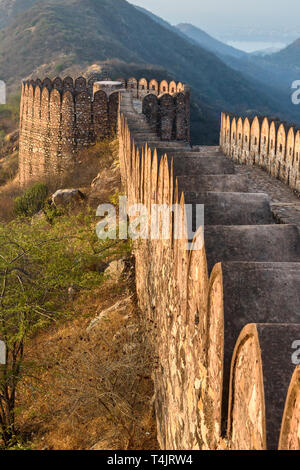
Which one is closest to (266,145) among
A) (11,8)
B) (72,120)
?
(72,120)

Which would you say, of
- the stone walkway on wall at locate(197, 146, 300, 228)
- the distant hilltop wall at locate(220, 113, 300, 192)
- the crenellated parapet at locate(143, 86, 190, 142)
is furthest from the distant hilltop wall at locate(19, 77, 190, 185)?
the stone walkway on wall at locate(197, 146, 300, 228)

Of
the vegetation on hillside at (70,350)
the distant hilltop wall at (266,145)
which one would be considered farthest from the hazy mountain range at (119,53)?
the vegetation on hillside at (70,350)

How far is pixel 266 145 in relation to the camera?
502 inches

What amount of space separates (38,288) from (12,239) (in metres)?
1.03

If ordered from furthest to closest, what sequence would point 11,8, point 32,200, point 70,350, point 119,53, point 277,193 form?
point 11,8 < point 119,53 < point 32,200 < point 277,193 < point 70,350

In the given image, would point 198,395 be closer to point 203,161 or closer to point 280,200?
point 203,161

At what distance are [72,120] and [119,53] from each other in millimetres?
66311

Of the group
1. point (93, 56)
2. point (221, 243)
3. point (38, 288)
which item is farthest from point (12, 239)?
point (93, 56)

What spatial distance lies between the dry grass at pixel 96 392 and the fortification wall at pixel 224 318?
74 centimetres

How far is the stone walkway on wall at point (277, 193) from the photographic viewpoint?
24.1ft

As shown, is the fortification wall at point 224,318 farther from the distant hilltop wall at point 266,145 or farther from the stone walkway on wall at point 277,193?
the distant hilltop wall at point 266,145

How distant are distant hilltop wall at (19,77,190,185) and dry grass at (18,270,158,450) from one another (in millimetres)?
11746

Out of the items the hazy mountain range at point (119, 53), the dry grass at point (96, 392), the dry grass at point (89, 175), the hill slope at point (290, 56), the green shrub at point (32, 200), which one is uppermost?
the hill slope at point (290, 56)

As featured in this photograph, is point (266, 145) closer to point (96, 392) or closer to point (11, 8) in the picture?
point (96, 392)
